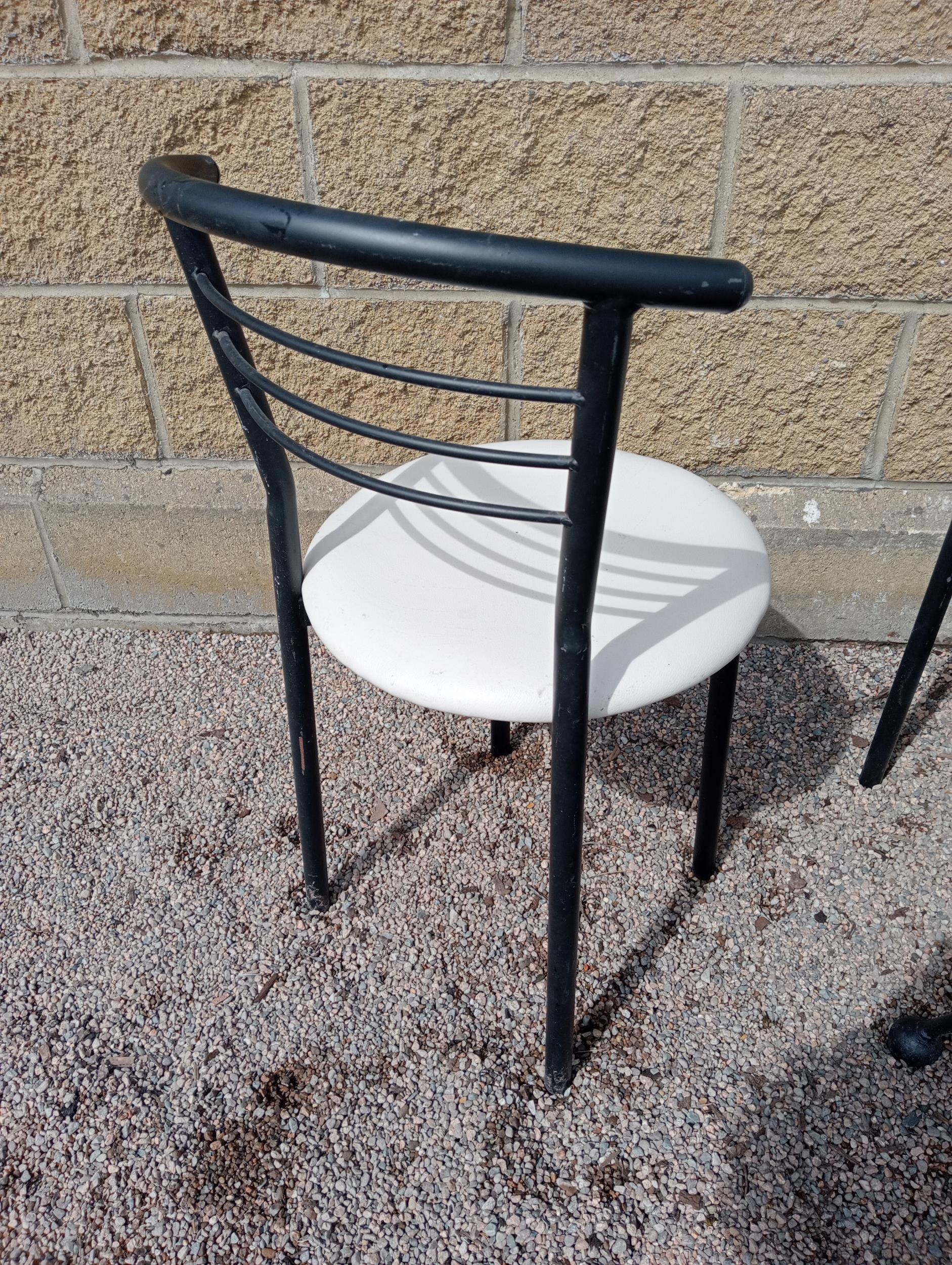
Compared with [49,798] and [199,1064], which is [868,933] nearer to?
[199,1064]

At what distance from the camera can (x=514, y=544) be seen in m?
1.40

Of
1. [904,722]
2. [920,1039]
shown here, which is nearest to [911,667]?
[904,722]

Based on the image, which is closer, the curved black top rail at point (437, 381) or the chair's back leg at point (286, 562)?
the curved black top rail at point (437, 381)

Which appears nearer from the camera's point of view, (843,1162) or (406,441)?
(406,441)

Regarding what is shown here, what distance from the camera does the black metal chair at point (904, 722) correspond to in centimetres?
147

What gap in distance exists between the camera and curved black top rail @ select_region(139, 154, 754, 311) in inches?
28.9

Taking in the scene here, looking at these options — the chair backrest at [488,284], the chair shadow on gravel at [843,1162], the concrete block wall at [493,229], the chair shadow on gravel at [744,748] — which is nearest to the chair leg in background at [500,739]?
the chair shadow on gravel at [744,748]

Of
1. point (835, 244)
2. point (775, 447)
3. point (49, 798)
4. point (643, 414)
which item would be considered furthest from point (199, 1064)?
point (835, 244)

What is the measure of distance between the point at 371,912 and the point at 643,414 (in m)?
1.16

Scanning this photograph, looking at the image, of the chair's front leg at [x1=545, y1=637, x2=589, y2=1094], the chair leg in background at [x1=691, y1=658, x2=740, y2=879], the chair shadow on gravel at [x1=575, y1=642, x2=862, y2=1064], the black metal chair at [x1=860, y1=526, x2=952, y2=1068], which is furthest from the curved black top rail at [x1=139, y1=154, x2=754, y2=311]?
the chair shadow on gravel at [x1=575, y1=642, x2=862, y2=1064]

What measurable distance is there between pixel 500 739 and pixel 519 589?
31.4 inches

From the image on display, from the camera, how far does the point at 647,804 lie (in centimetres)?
196

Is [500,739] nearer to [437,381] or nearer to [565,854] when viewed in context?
[565,854]

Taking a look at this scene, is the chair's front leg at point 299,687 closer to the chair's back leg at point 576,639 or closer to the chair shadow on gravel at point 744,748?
the chair's back leg at point 576,639
